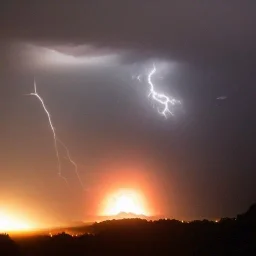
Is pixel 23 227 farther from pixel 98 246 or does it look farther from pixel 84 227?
pixel 98 246

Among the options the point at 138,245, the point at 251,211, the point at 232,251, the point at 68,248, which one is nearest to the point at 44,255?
the point at 68,248

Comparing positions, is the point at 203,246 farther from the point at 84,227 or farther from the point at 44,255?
the point at 84,227

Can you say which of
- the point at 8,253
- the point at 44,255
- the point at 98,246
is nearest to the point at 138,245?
the point at 98,246

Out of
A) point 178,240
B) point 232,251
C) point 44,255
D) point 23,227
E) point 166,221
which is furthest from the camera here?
point 23,227

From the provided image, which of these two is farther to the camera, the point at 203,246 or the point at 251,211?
the point at 251,211

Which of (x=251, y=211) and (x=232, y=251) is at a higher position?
(x=251, y=211)

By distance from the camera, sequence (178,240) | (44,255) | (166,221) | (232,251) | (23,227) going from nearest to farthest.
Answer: (232,251), (44,255), (178,240), (166,221), (23,227)
